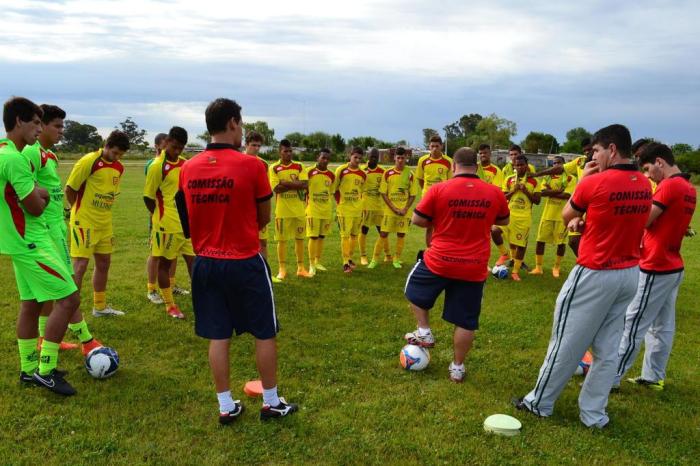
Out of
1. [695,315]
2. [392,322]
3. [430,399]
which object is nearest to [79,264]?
[392,322]

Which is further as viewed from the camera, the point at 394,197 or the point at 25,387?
the point at 394,197

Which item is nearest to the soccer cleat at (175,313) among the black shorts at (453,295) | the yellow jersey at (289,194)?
the yellow jersey at (289,194)

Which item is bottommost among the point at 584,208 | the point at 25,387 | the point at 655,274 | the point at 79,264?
the point at 25,387

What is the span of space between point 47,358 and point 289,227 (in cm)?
508

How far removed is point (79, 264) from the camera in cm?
615

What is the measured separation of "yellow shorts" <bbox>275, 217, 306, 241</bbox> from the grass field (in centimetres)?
220

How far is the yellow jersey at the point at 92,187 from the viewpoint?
6.11m

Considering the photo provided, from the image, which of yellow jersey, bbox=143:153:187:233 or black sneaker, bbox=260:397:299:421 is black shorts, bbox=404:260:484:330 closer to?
black sneaker, bbox=260:397:299:421

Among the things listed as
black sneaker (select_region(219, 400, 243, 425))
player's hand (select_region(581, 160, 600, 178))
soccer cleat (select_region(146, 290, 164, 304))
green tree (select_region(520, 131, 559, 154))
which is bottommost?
soccer cleat (select_region(146, 290, 164, 304))

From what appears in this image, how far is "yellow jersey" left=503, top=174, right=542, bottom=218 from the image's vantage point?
9.69m

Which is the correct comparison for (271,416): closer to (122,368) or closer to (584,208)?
(122,368)

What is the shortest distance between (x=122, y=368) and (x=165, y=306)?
6.68ft

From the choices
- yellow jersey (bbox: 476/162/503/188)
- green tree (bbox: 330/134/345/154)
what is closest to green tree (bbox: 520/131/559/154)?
green tree (bbox: 330/134/345/154)

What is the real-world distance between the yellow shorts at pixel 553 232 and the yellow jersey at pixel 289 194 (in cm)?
500
